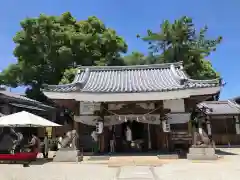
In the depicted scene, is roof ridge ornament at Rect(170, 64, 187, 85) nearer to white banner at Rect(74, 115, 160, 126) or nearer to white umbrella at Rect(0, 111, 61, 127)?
white banner at Rect(74, 115, 160, 126)

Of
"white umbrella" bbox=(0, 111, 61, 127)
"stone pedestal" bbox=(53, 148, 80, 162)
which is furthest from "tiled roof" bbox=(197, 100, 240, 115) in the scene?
"white umbrella" bbox=(0, 111, 61, 127)

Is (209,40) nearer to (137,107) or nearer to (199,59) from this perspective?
(199,59)

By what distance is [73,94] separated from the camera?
1353cm

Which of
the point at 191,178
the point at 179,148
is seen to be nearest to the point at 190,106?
the point at 179,148

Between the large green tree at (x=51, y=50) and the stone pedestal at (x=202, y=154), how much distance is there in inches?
727

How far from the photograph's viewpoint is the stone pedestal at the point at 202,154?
40.7 ft

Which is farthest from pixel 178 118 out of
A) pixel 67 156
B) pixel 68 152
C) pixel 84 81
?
pixel 67 156

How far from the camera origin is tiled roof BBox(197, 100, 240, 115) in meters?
23.7

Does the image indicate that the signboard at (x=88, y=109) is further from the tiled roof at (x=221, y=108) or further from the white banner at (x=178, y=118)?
the tiled roof at (x=221, y=108)

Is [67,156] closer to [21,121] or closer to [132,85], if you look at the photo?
[21,121]

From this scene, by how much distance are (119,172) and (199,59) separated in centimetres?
2593

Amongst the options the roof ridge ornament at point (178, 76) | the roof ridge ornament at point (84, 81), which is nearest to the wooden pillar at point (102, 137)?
the roof ridge ornament at point (84, 81)

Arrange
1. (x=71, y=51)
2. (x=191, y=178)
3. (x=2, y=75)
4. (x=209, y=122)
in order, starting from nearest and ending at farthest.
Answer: (x=191, y=178), (x=209, y=122), (x=71, y=51), (x=2, y=75)

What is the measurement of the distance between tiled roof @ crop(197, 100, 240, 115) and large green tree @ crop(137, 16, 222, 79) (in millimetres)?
4864
